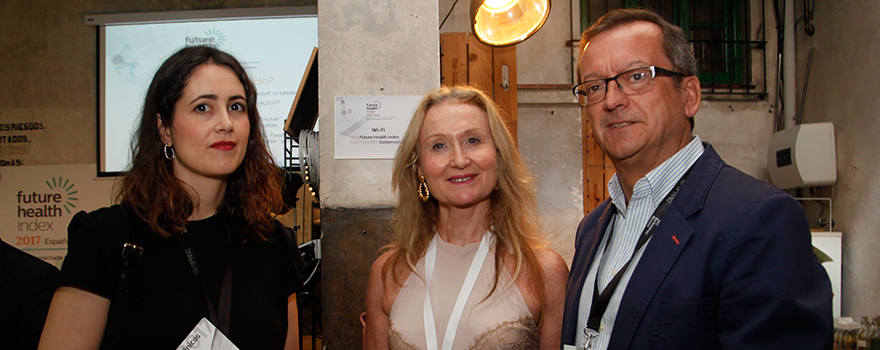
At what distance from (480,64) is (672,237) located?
111 inches

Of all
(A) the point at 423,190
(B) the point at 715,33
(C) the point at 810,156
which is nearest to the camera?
(A) the point at 423,190

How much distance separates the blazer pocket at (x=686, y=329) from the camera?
3.37 ft

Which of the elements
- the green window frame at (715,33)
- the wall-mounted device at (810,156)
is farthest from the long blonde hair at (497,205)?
the green window frame at (715,33)

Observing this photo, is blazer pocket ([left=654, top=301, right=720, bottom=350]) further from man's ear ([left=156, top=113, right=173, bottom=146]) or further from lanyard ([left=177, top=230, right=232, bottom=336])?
man's ear ([left=156, top=113, right=173, bottom=146])

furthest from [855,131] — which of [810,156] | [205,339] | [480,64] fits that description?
[205,339]

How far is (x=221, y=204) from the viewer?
1.49 meters

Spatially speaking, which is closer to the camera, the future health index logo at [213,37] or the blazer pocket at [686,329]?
the blazer pocket at [686,329]

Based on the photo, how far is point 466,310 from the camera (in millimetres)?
1536

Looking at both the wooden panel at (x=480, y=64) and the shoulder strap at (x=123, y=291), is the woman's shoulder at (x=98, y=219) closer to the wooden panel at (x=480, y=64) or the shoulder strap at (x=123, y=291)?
the shoulder strap at (x=123, y=291)

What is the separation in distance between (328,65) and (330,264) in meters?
1.07

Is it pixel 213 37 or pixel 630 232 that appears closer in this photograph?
pixel 630 232

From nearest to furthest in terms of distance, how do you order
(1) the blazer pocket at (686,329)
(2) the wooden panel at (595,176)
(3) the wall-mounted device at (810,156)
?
(1) the blazer pocket at (686,329), (3) the wall-mounted device at (810,156), (2) the wooden panel at (595,176)

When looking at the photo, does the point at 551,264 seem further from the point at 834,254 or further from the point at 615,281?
the point at 834,254

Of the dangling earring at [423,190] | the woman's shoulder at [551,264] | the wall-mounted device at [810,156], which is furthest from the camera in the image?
the wall-mounted device at [810,156]
